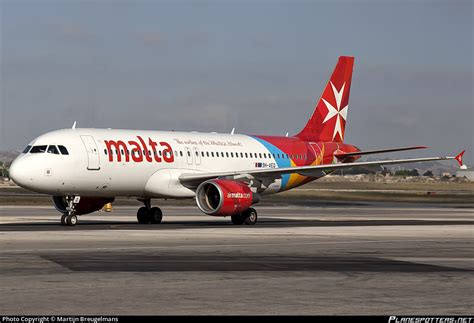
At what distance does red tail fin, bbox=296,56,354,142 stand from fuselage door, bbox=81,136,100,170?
47.3ft

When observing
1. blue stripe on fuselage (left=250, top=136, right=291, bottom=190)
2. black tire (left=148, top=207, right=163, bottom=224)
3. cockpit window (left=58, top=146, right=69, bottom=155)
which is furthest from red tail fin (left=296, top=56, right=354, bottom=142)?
cockpit window (left=58, top=146, right=69, bottom=155)

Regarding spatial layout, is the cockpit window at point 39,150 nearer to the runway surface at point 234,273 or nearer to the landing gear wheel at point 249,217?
the runway surface at point 234,273

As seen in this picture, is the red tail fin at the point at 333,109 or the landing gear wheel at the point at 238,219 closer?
the landing gear wheel at the point at 238,219

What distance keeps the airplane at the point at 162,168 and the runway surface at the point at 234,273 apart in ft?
18.5

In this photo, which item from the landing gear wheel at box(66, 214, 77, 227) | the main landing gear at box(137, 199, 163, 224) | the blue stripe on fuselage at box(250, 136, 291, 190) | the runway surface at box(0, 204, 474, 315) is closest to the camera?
the runway surface at box(0, 204, 474, 315)

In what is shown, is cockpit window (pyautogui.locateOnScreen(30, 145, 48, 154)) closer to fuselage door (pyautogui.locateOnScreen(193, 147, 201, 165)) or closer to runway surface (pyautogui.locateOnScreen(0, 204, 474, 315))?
runway surface (pyautogui.locateOnScreen(0, 204, 474, 315))

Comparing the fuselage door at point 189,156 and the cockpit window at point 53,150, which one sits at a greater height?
the cockpit window at point 53,150

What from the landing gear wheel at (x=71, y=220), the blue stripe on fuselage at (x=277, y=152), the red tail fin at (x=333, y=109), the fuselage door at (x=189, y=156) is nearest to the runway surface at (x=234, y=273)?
the landing gear wheel at (x=71, y=220)

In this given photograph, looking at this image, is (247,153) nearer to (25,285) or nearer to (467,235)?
(467,235)

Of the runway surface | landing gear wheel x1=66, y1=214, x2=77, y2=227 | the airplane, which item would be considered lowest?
landing gear wheel x1=66, y1=214, x2=77, y2=227

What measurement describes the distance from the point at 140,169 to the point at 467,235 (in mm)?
14043

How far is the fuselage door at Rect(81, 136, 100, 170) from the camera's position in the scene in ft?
122

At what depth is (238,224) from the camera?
39750mm

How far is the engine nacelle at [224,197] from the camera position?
3772cm
